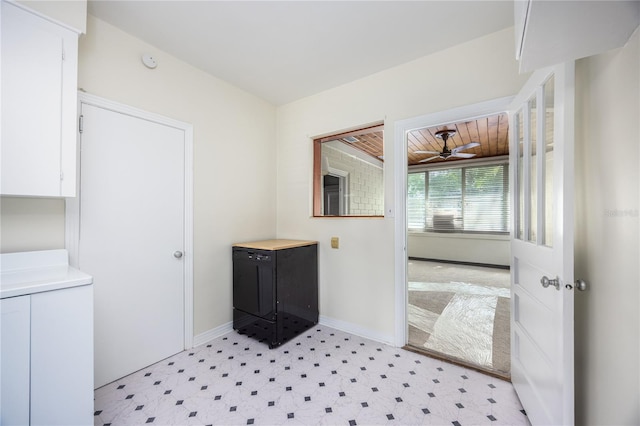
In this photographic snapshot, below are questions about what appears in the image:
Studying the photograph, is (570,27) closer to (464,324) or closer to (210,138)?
(210,138)

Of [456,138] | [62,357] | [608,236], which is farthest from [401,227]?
[456,138]

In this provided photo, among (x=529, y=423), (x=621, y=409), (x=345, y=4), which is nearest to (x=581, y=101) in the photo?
(x=621, y=409)

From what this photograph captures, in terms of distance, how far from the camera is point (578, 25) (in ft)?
2.88

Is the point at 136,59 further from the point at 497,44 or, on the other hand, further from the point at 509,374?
the point at 509,374

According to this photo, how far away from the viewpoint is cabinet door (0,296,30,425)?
3.66 ft

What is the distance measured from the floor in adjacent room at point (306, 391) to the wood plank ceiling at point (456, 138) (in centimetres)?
218

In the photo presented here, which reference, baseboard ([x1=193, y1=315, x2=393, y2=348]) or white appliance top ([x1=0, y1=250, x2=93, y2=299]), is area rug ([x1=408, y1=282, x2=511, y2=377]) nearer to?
baseboard ([x1=193, y1=315, x2=393, y2=348])

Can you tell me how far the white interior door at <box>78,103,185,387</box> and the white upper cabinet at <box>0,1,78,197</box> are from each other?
0.34 metres

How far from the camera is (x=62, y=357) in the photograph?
126cm

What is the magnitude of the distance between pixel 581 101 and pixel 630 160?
0.51 meters

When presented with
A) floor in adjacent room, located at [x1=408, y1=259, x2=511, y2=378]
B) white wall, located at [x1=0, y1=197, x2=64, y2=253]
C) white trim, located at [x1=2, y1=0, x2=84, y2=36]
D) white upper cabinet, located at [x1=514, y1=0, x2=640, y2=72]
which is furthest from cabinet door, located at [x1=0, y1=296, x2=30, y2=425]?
floor in adjacent room, located at [x1=408, y1=259, x2=511, y2=378]

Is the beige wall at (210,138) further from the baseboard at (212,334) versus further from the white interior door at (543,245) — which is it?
the white interior door at (543,245)

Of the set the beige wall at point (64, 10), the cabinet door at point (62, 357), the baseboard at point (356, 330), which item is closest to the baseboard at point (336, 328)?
the baseboard at point (356, 330)

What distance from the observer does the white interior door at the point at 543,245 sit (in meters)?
1.15
